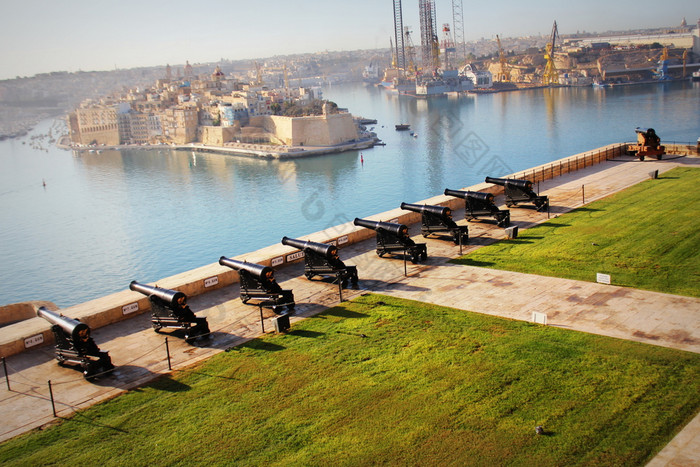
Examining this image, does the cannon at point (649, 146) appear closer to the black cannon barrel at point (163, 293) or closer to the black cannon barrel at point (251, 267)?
the black cannon barrel at point (251, 267)

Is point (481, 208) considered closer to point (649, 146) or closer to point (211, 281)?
point (211, 281)

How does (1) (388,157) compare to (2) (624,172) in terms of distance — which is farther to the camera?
(1) (388,157)

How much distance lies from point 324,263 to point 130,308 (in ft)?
10.9

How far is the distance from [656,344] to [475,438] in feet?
10.4

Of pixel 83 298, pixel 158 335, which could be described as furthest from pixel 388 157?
pixel 158 335

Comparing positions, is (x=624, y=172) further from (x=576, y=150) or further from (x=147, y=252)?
(x=576, y=150)

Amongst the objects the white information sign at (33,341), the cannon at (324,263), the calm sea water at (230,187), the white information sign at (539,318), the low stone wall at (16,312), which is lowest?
the calm sea water at (230,187)

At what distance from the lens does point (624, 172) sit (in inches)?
784

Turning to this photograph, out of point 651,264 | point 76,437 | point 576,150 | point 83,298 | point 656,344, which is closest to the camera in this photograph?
point 76,437

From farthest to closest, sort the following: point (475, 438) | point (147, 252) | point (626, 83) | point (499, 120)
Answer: point (626, 83) < point (499, 120) < point (147, 252) < point (475, 438)

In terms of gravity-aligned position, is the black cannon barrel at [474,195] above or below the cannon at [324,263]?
above

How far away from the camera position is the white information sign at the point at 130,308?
31.8ft

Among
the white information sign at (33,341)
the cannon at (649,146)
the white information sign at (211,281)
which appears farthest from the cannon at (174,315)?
the cannon at (649,146)

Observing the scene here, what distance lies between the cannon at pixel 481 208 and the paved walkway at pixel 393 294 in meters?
1.69
